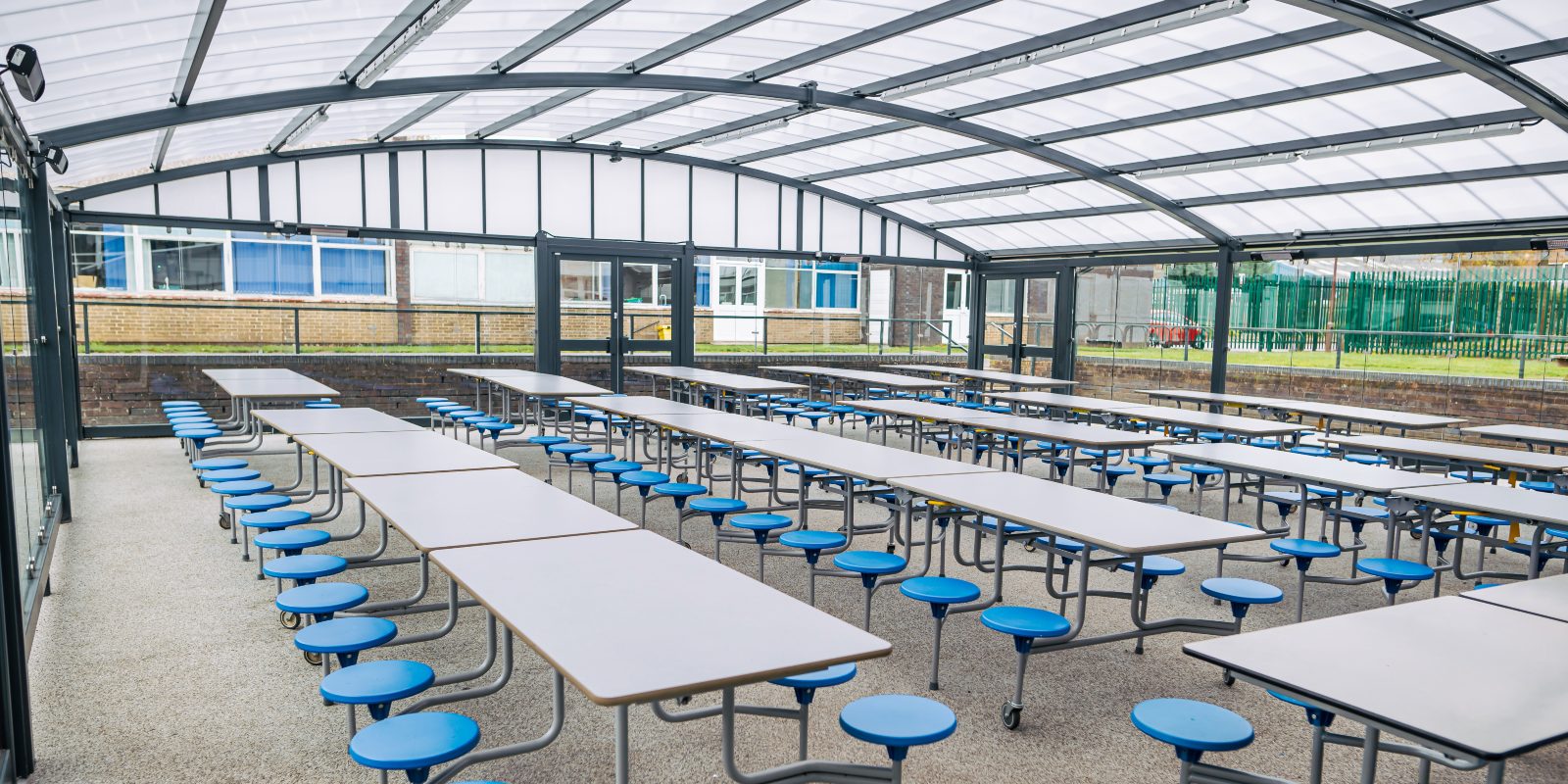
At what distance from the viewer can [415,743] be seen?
2.01m

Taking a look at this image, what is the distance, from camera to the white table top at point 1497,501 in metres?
3.63

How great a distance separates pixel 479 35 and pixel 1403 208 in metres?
8.15

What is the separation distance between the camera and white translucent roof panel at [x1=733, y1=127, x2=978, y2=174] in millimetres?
9898

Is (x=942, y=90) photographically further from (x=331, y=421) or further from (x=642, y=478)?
(x=331, y=421)

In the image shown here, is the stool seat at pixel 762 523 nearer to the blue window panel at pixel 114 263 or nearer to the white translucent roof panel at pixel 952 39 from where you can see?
the white translucent roof panel at pixel 952 39

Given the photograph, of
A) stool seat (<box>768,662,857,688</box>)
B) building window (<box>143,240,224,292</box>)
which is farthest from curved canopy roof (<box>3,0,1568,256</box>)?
stool seat (<box>768,662,857,688</box>)

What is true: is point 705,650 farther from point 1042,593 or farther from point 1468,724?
point 1042,593

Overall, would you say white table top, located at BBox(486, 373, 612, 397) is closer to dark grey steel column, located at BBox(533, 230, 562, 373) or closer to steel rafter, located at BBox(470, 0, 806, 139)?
dark grey steel column, located at BBox(533, 230, 562, 373)

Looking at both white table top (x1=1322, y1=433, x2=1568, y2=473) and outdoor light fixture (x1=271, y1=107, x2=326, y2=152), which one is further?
outdoor light fixture (x1=271, y1=107, x2=326, y2=152)

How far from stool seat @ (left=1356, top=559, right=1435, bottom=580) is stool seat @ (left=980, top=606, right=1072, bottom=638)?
5.34 feet

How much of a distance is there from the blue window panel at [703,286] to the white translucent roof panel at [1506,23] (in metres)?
8.44

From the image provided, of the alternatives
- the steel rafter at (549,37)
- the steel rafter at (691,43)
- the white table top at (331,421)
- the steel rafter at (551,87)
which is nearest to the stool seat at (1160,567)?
the white table top at (331,421)

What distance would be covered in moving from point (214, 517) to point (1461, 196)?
33.0 ft

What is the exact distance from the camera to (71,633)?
158 inches
